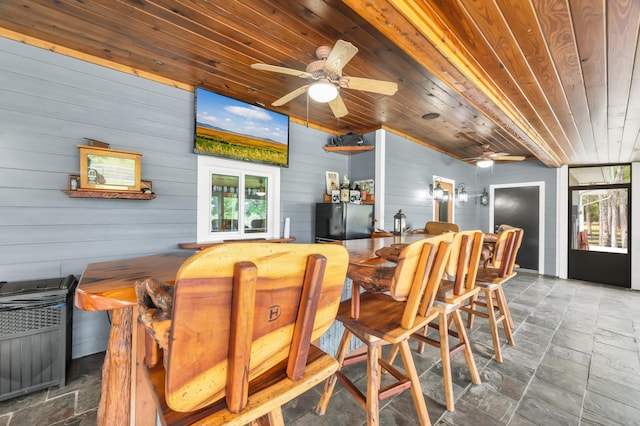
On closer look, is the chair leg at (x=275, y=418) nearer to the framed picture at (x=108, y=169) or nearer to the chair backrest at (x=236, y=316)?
the chair backrest at (x=236, y=316)

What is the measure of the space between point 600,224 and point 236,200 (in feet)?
23.5

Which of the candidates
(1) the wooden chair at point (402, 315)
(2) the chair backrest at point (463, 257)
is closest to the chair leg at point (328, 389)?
(1) the wooden chair at point (402, 315)

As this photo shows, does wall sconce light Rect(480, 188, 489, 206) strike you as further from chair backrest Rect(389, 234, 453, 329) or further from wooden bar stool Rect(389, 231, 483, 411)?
chair backrest Rect(389, 234, 453, 329)

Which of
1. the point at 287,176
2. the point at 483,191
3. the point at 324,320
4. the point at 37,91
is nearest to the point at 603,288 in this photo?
the point at 483,191

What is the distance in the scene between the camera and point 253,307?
1.77ft

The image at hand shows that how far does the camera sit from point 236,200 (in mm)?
3363

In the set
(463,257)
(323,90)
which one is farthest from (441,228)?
(323,90)

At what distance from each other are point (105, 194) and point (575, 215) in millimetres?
Result: 8024

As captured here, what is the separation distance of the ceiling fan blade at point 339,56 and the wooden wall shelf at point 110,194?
2061mm

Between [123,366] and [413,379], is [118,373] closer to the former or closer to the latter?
[123,366]

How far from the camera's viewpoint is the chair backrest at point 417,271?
3.46 feet

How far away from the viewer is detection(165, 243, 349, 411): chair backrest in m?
0.49

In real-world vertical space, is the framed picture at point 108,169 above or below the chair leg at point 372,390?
above

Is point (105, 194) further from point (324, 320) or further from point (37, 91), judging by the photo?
point (324, 320)
